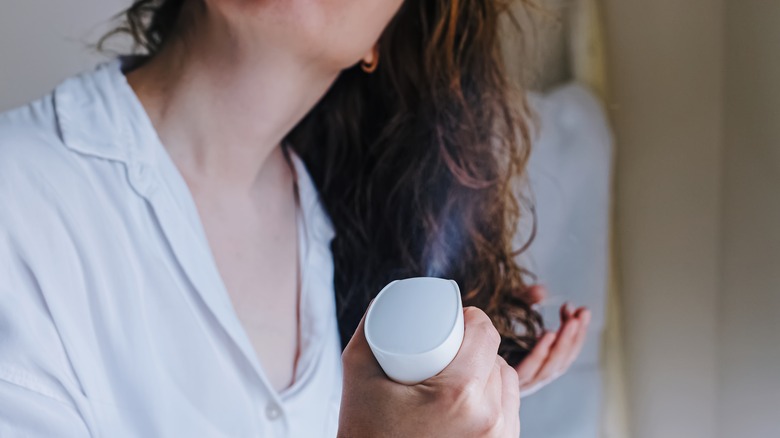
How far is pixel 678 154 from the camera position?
46 cm

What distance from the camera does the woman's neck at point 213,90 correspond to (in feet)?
1.57

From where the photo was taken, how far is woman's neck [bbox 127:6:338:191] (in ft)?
1.57

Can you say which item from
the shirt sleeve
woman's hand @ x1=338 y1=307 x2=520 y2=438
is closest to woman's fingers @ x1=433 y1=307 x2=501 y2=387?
woman's hand @ x1=338 y1=307 x2=520 y2=438

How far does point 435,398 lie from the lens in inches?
12.5

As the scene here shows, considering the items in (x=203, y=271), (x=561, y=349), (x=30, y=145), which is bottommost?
(x=561, y=349)

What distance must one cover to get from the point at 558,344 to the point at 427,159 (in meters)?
0.16

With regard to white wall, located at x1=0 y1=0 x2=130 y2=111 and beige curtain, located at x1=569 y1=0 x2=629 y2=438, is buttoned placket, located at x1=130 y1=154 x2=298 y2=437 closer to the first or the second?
white wall, located at x1=0 y1=0 x2=130 y2=111

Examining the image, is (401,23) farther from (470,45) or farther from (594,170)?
(594,170)

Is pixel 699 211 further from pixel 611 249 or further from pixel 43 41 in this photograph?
pixel 43 41

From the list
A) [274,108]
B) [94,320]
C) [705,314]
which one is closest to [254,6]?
[274,108]

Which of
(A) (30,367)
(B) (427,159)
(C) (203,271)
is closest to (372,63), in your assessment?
(B) (427,159)

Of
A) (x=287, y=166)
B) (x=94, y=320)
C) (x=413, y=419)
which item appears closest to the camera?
(x=413, y=419)

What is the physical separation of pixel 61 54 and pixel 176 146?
9 centimetres

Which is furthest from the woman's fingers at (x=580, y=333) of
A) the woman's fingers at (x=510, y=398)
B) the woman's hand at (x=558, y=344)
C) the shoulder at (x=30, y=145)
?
the shoulder at (x=30, y=145)
